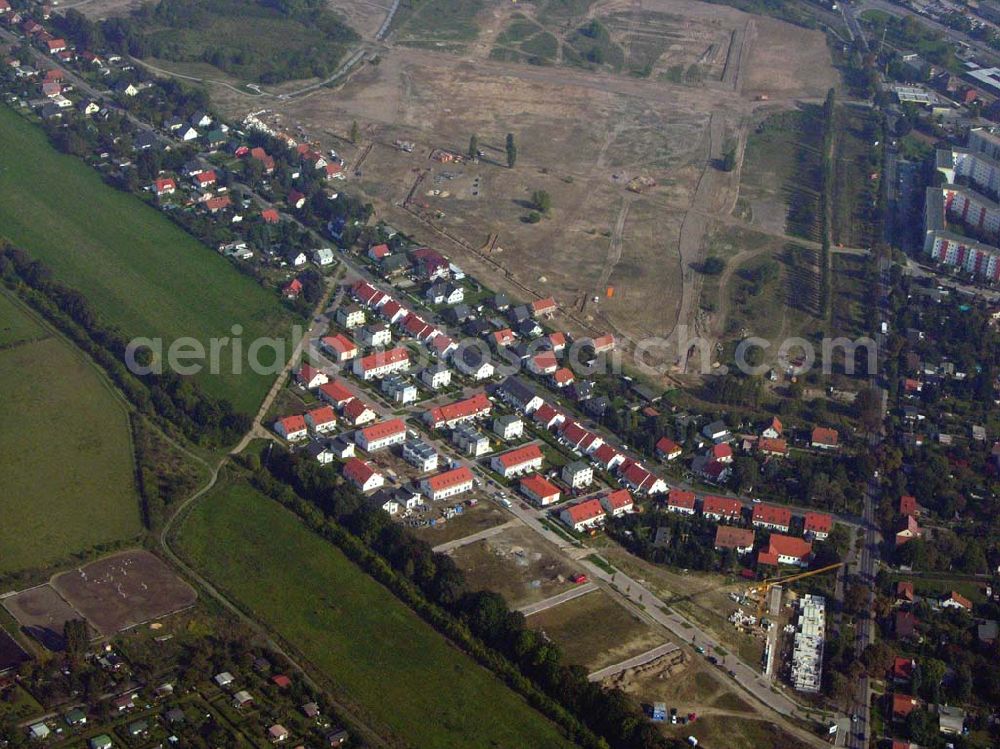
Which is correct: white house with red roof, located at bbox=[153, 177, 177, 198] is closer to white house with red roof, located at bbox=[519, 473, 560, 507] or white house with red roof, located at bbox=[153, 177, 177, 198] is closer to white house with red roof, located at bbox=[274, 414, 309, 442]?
white house with red roof, located at bbox=[274, 414, 309, 442]

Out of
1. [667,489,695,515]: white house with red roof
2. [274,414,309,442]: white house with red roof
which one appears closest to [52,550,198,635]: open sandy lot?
[274,414,309,442]: white house with red roof

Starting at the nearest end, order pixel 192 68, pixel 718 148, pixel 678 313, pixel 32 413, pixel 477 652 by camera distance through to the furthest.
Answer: pixel 477 652, pixel 32 413, pixel 678 313, pixel 718 148, pixel 192 68

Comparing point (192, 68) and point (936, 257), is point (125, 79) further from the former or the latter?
point (936, 257)

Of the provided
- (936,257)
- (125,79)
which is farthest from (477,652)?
(125,79)

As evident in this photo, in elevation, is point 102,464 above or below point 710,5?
below

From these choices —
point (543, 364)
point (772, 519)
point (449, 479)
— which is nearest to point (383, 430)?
point (449, 479)

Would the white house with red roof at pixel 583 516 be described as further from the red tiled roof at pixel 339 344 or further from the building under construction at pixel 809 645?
the red tiled roof at pixel 339 344
